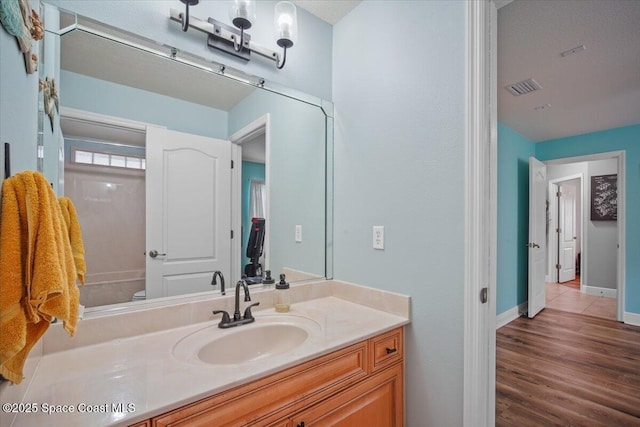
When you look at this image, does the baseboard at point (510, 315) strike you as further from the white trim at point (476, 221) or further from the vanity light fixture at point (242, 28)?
the vanity light fixture at point (242, 28)

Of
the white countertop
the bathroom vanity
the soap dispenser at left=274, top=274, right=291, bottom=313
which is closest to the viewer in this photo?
the white countertop

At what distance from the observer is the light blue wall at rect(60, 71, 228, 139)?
1057 mm

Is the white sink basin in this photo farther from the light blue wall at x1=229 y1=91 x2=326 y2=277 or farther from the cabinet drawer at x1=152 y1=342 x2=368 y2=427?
the light blue wall at x1=229 y1=91 x2=326 y2=277

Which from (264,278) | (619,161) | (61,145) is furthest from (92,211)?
(619,161)

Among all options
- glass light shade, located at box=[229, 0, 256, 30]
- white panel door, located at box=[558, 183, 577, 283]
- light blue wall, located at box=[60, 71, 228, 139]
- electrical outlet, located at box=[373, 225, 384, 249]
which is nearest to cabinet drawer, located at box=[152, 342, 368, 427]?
electrical outlet, located at box=[373, 225, 384, 249]

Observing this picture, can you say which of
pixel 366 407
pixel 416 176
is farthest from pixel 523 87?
pixel 366 407

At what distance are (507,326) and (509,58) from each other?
9.21 ft

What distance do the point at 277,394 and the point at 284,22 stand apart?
1.59 metres

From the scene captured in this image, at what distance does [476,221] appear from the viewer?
112cm

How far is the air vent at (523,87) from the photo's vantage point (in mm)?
2531

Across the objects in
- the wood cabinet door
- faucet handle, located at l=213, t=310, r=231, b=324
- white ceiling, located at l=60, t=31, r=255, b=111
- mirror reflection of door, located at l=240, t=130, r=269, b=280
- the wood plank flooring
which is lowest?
the wood plank flooring

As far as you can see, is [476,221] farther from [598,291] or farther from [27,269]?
[598,291]

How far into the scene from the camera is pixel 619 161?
3.56 metres

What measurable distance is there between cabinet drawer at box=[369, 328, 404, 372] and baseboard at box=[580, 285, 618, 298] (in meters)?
5.15
